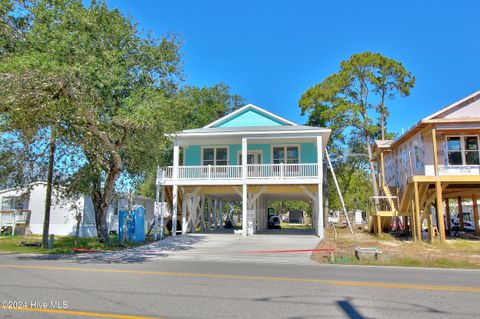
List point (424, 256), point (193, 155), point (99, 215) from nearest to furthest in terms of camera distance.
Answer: point (424, 256) < point (99, 215) < point (193, 155)

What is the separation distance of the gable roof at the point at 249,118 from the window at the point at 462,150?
10377 millimetres

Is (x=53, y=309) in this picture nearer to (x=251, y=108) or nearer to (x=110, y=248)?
(x=110, y=248)

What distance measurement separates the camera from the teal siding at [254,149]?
2442 cm

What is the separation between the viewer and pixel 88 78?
11617mm

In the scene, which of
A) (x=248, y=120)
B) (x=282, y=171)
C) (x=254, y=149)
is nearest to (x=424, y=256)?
(x=282, y=171)

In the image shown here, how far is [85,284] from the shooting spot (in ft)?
25.9

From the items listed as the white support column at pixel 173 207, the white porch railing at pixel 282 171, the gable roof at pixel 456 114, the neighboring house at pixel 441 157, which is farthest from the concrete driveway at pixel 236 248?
the gable roof at pixel 456 114

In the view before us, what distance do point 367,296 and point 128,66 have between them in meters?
11.1

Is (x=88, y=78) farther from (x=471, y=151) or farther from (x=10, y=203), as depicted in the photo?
(x=10, y=203)

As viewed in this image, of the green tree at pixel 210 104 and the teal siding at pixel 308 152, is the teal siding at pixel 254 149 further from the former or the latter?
the green tree at pixel 210 104

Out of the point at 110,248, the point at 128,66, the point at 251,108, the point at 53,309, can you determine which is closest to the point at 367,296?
the point at 53,309

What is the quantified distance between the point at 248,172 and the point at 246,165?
1860mm

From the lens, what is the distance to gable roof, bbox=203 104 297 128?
84.7 feet

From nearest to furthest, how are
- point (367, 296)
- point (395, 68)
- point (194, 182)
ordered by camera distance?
1. point (367, 296)
2. point (194, 182)
3. point (395, 68)
